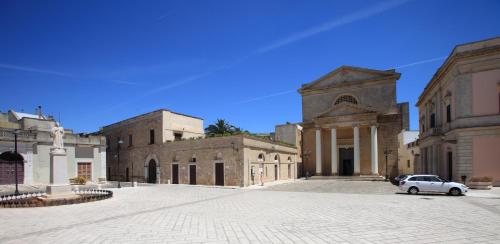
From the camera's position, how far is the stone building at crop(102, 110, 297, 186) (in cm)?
2719

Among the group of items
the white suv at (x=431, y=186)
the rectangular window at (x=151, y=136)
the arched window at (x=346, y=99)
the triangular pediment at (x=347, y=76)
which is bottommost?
the white suv at (x=431, y=186)

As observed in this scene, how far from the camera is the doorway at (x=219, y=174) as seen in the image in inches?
1089

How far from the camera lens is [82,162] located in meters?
30.4

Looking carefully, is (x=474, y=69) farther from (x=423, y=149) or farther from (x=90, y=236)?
(x=90, y=236)

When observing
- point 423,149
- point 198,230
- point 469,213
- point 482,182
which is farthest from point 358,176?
point 198,230

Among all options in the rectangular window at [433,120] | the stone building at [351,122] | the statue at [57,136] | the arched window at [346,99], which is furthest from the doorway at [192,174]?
the rectangular window at [433,120]

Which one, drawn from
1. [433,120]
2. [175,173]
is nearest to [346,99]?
[433,120]

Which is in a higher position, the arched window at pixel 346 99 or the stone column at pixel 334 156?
the arched window at pixel 346 99

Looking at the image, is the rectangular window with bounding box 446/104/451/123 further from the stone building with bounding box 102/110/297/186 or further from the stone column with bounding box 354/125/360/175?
the stone building with bounding box 102/110/297/186

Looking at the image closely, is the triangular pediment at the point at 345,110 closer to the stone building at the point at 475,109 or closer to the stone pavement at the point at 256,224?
the stone building at the point at 475,109

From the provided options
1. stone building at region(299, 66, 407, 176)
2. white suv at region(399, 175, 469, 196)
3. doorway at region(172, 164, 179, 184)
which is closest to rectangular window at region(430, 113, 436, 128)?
stone building at region(299, 66, 407, 176)

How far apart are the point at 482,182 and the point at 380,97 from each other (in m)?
17.4

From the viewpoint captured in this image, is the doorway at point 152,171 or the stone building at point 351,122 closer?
the doorway at point 152,171

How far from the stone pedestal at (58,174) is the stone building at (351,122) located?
2687 cm
